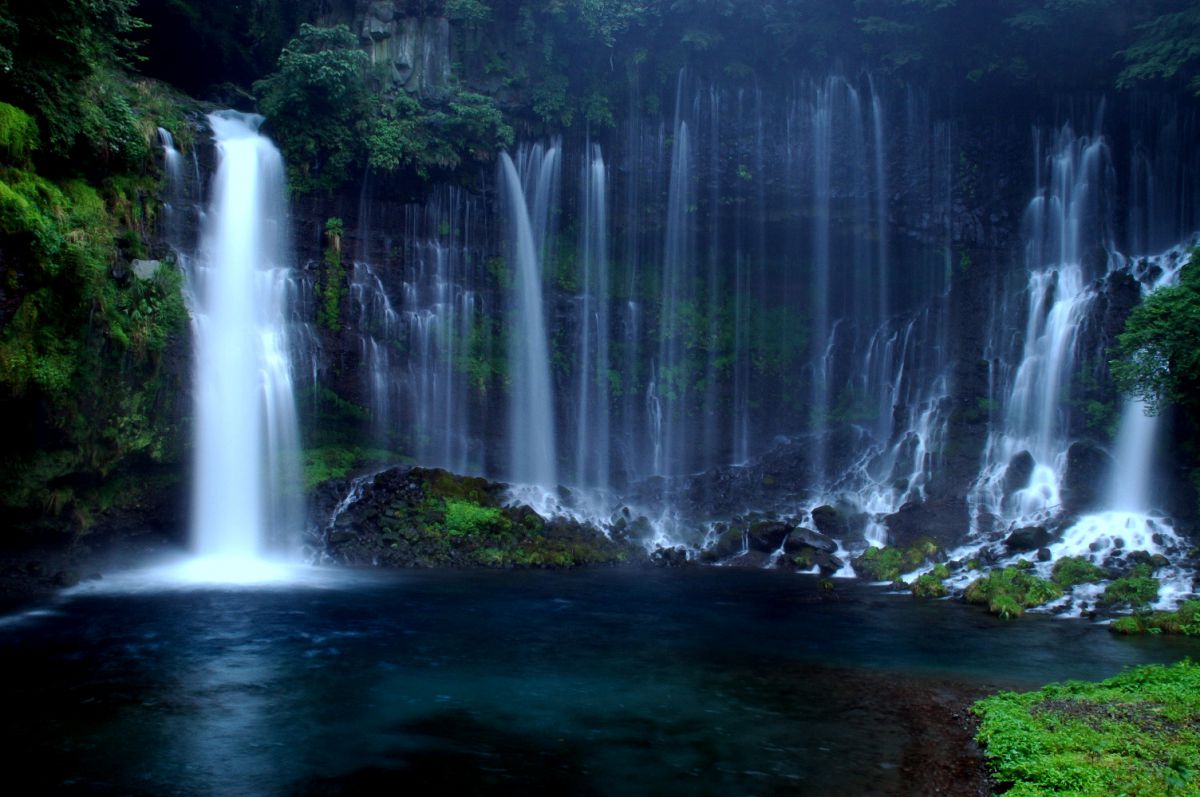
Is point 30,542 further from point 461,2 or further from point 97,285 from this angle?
point 461,2

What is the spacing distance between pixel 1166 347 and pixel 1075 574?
581cm

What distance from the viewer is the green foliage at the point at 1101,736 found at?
25.2 feet

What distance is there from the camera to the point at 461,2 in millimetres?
30766

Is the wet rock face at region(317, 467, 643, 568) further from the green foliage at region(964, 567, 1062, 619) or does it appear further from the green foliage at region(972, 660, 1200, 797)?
the green foliage at region(972, 660, 1200, 797)

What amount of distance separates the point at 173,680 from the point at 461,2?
26494mm

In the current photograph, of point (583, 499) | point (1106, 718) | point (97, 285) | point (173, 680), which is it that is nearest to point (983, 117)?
point (583, 499)

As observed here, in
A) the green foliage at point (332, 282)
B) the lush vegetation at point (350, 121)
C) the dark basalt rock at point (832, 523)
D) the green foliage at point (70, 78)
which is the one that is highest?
the lush vegetation at point (350, 121)

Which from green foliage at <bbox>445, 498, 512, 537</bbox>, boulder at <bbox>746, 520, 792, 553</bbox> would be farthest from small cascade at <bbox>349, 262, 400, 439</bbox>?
boulder at <bbox>746, 520, 792, 553</bbox>

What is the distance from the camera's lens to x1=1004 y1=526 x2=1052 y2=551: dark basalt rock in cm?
2233

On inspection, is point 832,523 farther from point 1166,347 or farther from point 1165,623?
point 1165,623

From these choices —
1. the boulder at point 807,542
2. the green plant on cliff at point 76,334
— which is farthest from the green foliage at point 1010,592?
the green plant on cliff at point 76,334

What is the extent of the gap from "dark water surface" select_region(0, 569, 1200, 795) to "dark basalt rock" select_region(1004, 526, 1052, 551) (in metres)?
5.06

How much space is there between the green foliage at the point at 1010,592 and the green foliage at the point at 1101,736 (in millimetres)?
6393

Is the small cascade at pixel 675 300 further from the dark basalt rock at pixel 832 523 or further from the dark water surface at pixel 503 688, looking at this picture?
the dark water surface at pixel 503 688
